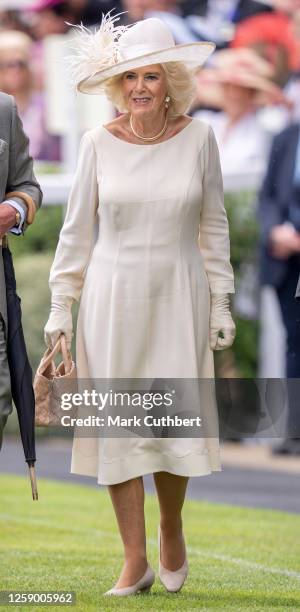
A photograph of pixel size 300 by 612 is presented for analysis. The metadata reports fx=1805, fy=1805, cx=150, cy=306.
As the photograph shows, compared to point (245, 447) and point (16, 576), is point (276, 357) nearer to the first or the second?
point (245, 447)

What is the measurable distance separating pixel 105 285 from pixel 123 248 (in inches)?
6.1

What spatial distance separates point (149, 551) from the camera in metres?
8.76

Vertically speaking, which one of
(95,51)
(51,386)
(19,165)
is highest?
(95,51)

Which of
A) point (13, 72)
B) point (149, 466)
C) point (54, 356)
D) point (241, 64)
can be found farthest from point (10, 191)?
point (13, 72)

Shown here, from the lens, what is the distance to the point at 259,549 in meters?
8.88

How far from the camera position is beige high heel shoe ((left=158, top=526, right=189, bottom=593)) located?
692 cm

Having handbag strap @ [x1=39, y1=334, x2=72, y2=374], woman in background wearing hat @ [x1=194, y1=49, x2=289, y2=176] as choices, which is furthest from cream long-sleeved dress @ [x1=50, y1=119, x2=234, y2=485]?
woman in background wearing hat @ [x1=194, y1=49, x2=289, y2=176]

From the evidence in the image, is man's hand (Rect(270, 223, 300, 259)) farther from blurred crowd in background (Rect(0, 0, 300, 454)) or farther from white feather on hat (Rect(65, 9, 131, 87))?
white feather on hat (Rect(65, 9, 131, 87))

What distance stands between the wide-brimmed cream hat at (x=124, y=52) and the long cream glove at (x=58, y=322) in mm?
824

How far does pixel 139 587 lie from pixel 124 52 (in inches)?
79.6

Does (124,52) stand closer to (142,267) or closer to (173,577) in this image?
(142,267)

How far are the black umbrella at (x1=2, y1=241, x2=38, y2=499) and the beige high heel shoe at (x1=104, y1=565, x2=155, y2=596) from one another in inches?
22.4

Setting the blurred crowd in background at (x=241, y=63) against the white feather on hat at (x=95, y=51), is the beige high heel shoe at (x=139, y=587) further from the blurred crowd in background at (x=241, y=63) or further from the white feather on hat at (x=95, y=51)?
the blurred crowd in background at (x=241, y=63)

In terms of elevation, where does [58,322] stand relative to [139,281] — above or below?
below
